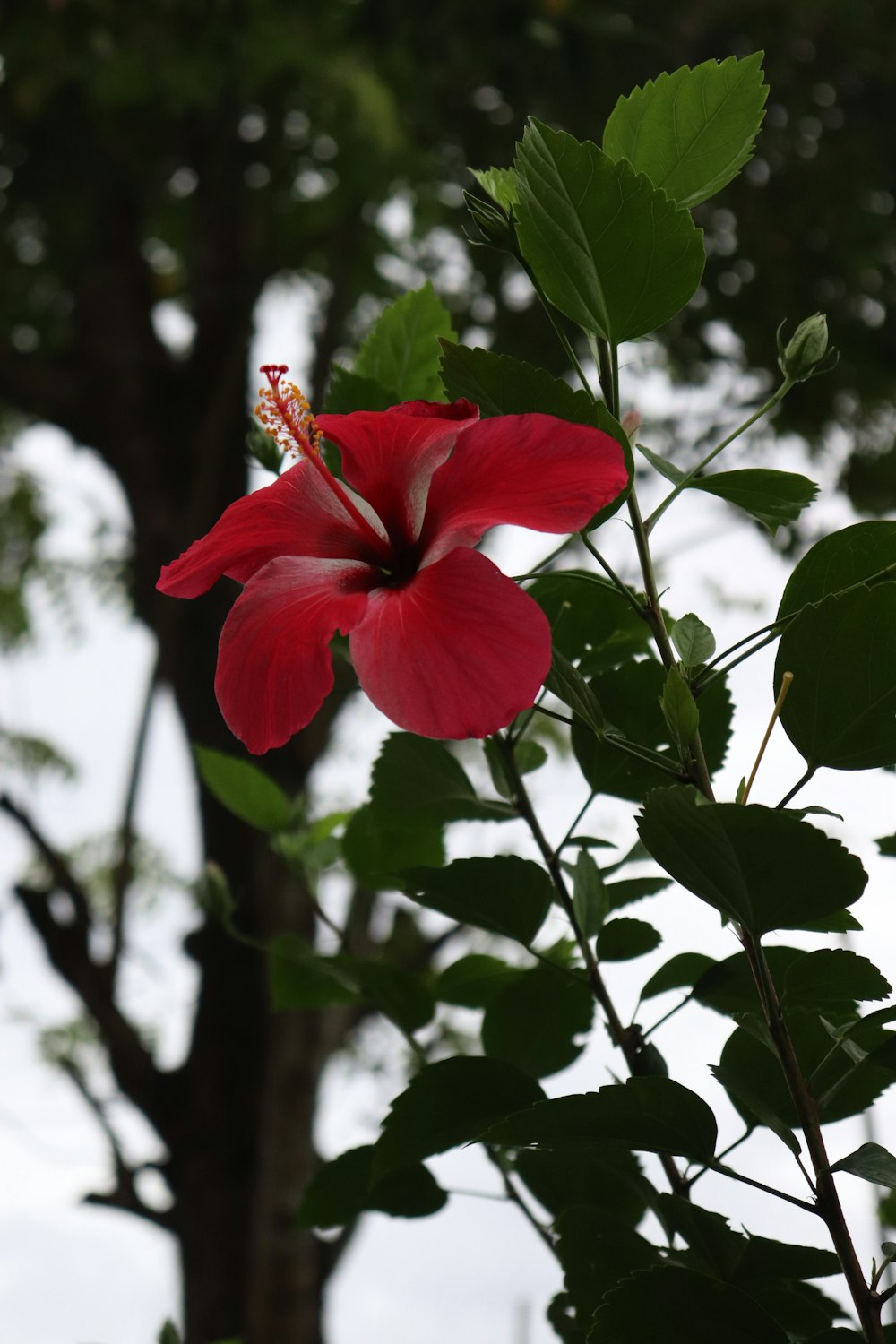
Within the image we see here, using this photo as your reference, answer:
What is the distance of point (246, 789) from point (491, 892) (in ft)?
1.06

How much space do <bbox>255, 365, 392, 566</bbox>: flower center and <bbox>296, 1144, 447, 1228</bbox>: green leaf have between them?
0.29 metres

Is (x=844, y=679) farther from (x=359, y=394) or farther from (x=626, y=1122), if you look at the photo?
(x=359, y=394)

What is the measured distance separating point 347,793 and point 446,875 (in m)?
3.50

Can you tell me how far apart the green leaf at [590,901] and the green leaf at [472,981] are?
8cm

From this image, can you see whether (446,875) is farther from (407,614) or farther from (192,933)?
(192,933)

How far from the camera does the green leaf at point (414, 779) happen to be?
541 mm

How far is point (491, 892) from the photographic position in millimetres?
500

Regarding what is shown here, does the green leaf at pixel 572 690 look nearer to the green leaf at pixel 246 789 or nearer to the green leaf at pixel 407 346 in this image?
the green leaf at pixel 407 346

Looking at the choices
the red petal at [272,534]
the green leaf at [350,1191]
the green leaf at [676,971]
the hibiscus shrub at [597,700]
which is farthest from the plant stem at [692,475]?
the green leaf at [350,1191]

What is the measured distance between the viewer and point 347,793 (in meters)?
3.95

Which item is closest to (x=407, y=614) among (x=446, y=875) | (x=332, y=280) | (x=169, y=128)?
(x=446, y=875)

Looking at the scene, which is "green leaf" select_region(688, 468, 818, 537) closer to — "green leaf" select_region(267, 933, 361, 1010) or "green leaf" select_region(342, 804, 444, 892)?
"green leaf" select_region(342, 804, 444, 892)

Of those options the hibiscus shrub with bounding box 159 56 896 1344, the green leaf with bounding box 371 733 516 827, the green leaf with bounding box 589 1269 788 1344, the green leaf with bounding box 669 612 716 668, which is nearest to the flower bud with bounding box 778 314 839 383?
the hibiscus shrub with bounding box 159 56 896 1344

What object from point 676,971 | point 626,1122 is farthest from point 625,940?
point 626,1122
